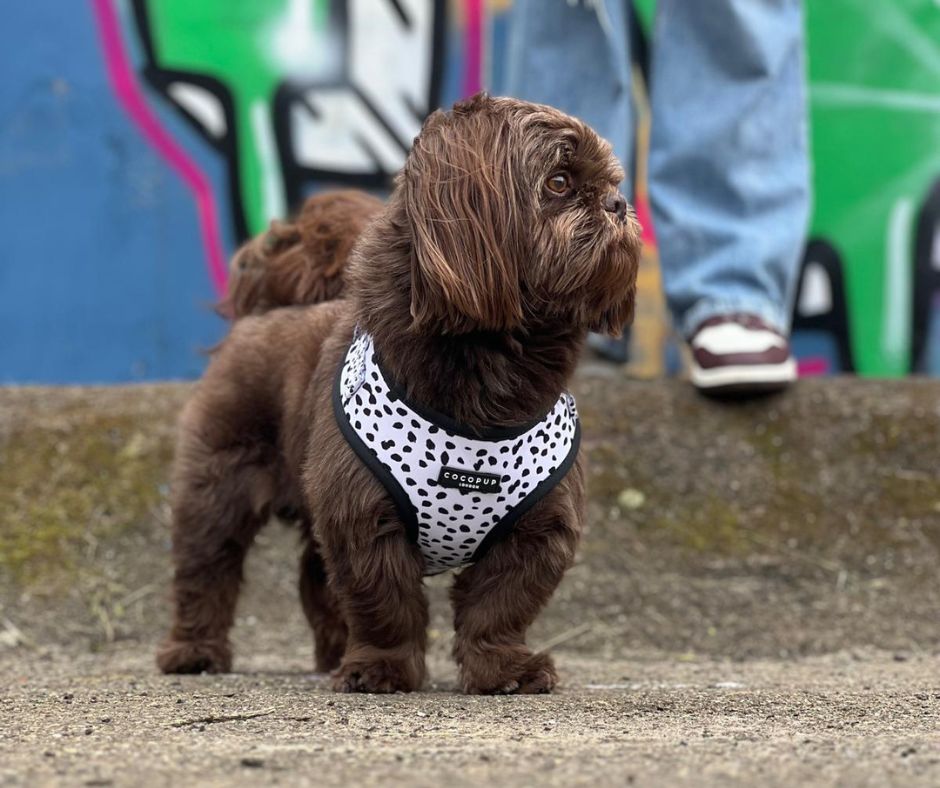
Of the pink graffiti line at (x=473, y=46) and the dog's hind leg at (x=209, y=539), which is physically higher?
the pink graffiti line at (x=473, y=46)

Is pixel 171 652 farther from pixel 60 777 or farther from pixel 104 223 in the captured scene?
pixel 104 223

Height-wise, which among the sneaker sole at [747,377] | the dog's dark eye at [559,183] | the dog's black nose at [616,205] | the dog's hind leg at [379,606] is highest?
the dog's dark eye at [559,183]

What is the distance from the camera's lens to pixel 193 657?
12.1ft

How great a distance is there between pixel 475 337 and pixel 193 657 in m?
1.34

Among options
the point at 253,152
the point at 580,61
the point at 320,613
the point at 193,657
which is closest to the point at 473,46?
the point at 253,152

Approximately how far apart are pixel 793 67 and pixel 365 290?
2529 millimetres

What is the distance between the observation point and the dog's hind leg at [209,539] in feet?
12.1

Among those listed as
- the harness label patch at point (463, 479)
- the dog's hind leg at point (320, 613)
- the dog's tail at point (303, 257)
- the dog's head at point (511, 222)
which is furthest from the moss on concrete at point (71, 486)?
the dog's head at point (511, 222)

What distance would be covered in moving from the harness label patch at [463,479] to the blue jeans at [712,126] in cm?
203

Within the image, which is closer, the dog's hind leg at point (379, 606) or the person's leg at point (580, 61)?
the dog's hind leg at point (379, 606)

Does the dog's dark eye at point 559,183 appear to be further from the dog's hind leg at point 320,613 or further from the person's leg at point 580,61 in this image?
the person's leg at point 580,61

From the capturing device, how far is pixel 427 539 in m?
3.02

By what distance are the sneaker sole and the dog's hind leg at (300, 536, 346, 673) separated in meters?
1.55

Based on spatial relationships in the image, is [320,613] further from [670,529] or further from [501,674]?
[670,529]
